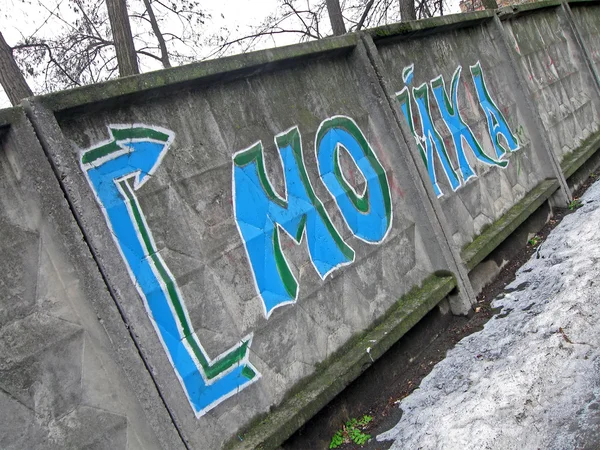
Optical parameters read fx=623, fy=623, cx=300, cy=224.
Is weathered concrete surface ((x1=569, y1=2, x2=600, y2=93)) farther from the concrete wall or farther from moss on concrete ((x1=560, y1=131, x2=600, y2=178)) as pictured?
the concrete wall

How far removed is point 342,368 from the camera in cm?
365

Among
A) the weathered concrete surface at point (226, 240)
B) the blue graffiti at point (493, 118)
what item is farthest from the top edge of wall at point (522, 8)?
the weathered concrete surface at point (226, 240)

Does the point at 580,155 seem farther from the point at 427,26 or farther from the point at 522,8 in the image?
the point at 427,26

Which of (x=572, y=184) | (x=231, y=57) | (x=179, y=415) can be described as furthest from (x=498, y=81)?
(x=179, y=415)

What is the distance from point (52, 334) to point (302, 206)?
67.2 inches

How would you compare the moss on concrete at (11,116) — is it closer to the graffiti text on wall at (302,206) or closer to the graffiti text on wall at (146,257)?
the graffiti text on wall at (146,257)

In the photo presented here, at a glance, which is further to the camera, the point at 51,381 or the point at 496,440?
the point at 496,440

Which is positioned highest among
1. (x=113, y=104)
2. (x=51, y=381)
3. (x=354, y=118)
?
(x=113, y=104)

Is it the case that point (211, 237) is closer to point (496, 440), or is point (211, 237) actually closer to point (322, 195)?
point (322, 195)

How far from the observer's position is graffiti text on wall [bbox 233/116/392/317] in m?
3.48

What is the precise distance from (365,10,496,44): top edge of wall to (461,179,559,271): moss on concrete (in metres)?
1.81

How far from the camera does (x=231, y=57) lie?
11.8ft

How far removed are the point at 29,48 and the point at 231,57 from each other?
31.4ft

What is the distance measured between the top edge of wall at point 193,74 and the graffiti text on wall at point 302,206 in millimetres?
447
